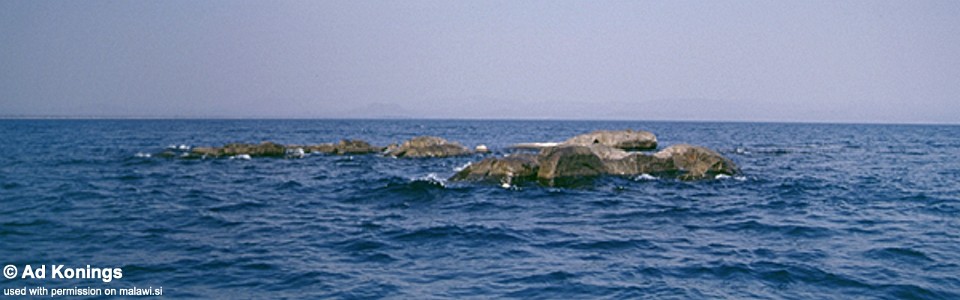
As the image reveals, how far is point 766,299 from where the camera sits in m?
9.76

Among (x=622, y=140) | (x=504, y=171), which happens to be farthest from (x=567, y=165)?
(x=622, y=140)

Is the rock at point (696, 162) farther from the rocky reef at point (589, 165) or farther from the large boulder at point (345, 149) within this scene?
the large boulder at point (345, 149)

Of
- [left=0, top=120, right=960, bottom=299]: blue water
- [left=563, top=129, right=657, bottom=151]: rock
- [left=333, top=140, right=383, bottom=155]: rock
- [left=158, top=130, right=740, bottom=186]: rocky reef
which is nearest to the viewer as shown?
[left=0, top=120, right=960, bottom=299]: blue water

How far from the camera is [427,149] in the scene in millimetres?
42719

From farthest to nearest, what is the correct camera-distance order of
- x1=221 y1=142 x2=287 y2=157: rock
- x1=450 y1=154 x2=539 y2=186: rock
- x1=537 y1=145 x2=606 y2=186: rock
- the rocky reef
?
1. x1=221 y1=142 x2=287 y2=157: rock
2. the rocky reef
3. x1=537 y1=145 x2=606 y2=186: rock
4. x1=450 y1=154 x2=539 y2=186: rock

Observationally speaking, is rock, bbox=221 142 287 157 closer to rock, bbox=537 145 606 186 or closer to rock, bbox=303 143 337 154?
rock, bbox=303 143 337 154

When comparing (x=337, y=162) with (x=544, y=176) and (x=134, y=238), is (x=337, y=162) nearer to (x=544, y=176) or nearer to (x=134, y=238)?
(x=544, y=176)

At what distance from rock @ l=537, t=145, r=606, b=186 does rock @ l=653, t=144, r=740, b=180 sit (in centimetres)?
376

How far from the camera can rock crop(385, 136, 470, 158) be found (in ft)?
139

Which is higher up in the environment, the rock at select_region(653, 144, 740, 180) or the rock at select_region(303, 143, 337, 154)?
the rock at select_region(653, 144, 740, 180)

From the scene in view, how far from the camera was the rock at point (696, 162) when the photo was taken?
2752cm

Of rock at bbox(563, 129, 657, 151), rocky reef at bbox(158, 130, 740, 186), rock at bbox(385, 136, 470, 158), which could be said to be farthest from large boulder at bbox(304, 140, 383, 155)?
rocky reef at bbox(158, 130, 740, 186)

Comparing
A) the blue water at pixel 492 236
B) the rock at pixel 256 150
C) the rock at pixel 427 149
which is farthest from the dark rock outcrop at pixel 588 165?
the rock at pixel 256 150

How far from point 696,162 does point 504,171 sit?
31.3 ft
